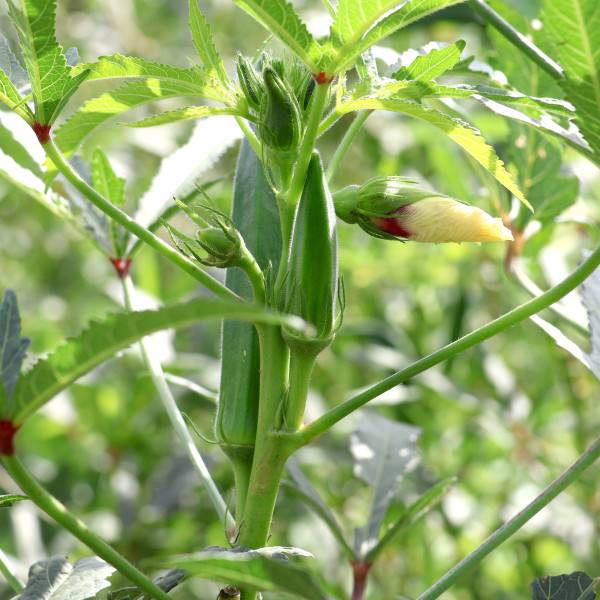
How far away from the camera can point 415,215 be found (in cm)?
51

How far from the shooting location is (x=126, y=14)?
9.11 feet

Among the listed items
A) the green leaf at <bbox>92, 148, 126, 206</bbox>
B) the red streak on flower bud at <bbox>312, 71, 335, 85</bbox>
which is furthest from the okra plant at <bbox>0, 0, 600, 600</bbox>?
the green leaf at <bbox>92, 148, 126, 206</bbox>

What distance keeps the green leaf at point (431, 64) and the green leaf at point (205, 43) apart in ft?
0.43

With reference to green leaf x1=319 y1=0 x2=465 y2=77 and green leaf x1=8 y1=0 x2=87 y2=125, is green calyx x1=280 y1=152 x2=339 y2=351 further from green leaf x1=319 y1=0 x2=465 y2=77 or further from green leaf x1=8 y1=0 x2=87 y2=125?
green leaf x1=8 y1=0 x2=87 y2=125

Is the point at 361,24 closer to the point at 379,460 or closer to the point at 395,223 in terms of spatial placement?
the point at 395,223

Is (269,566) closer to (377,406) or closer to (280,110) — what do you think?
(280,110)

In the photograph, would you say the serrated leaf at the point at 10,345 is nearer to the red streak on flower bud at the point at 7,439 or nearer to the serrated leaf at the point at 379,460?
the red streak on flower bud at the point at 7,439

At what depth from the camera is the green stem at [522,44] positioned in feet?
2.03

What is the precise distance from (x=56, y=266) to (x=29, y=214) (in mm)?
212

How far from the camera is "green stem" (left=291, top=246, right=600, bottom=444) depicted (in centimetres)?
51

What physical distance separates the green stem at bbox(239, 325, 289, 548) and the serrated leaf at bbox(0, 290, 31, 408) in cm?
18

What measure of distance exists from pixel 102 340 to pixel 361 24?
0.87 feet

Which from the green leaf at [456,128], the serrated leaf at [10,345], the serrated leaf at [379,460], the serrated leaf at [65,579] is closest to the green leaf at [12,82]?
the serrated leaf at [10,345]

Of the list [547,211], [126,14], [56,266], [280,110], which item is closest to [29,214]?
[56,266]
